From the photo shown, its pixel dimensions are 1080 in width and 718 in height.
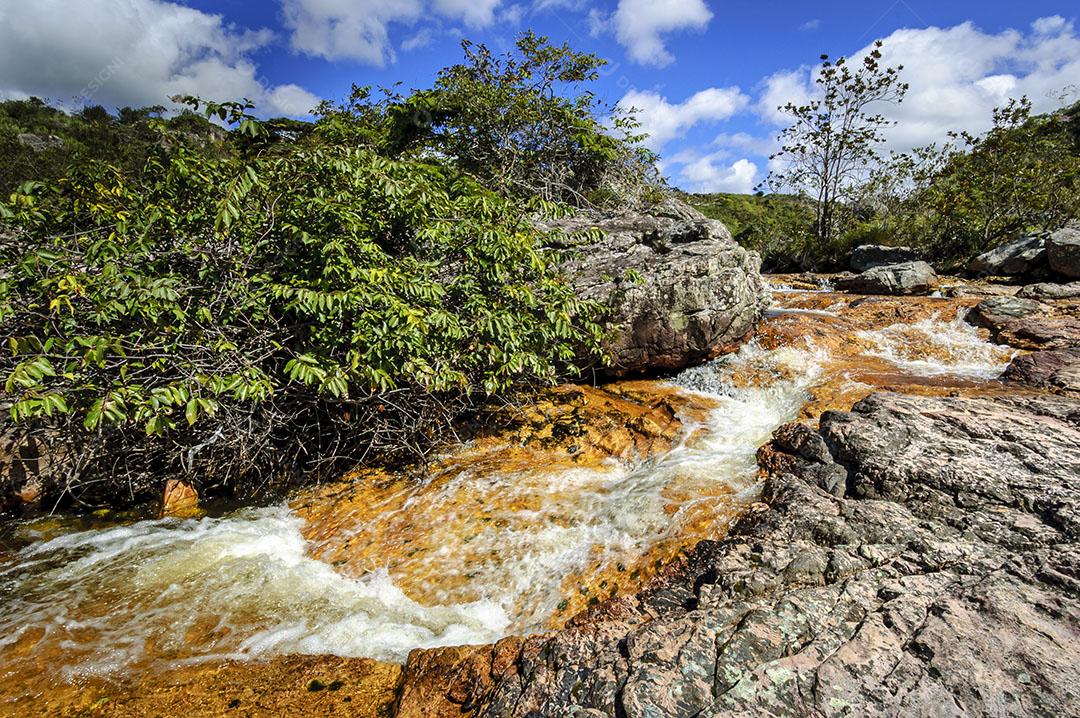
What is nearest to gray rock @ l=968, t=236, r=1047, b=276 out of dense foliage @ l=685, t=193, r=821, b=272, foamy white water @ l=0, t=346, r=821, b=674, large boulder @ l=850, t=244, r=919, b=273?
large boulder @ l=850, t=244, r=919, b=273

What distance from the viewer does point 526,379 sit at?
706cm

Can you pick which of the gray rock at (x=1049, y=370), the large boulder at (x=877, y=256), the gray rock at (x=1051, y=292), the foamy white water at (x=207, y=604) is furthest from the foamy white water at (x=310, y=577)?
the large boulder at (x=877, y=256)

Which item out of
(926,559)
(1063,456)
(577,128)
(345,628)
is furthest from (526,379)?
(577,128)

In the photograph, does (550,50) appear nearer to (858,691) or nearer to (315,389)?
(315,389)

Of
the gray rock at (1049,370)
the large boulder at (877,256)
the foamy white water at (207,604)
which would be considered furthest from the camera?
the large boulder at (877,256)

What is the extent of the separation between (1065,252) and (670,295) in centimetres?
1230

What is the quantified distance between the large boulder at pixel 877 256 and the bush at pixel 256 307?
58.7 ft

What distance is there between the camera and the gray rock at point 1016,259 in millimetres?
13383

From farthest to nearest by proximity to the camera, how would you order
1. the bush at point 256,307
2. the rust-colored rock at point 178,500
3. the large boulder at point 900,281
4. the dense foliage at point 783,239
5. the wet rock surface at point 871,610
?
1. the dense foliage at point 783,239
2. the large boulder at point 900,281
3. the rust-colored rock at point 178,500
4. the bush at point 256,307
5. the wet rock surface at point 871,610

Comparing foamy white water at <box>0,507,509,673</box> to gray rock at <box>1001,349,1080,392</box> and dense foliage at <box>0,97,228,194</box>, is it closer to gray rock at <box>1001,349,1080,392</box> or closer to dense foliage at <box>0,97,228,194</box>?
gray rock at <box>1001,349,1080,392</box>

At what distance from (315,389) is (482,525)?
2.45 m

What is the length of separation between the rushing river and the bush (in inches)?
32.8

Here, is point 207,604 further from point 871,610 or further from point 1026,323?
point 1026,323

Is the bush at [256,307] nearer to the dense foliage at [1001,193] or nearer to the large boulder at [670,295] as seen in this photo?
the large boulder at [670,295]
